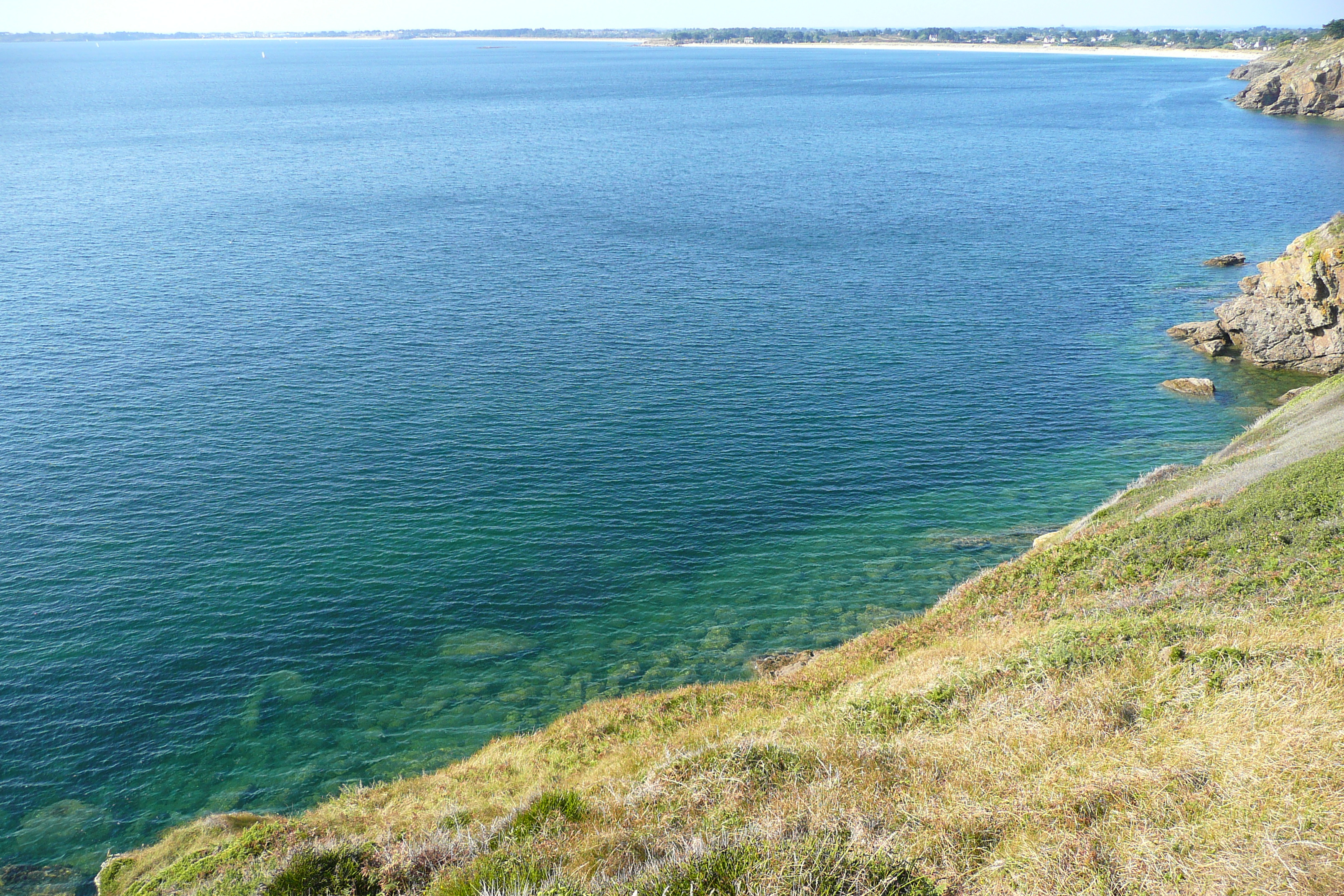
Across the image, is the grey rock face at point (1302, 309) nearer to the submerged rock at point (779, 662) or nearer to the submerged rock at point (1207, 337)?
the submerged rock at point (1207, 337)

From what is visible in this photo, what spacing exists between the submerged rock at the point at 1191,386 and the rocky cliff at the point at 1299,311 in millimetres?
8138

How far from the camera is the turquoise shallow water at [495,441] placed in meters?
38.9

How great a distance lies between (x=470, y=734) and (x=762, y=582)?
17.3m

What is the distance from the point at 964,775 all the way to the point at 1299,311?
231 feet

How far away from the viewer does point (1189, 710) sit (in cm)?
1975

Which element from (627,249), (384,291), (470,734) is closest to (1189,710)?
(470,734)

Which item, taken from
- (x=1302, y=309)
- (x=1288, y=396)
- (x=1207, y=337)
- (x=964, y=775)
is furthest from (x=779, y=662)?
(x=1302, y=309)

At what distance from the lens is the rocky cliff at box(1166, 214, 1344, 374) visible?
6931 cm

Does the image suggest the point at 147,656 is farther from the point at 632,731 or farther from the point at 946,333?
the point at 946,333

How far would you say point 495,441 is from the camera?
60.6 metres

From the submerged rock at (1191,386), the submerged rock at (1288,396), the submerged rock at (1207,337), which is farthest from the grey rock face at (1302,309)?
the submerged rock at (1191,386)

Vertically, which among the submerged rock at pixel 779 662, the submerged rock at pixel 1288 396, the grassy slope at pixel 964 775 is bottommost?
the submerged rock at pixel 779 662

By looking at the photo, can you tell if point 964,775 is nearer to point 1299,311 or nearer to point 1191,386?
point 1191,386

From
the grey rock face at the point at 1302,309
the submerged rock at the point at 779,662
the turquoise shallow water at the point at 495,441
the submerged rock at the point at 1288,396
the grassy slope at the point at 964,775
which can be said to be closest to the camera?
the grassy slope at the point at 964,775
